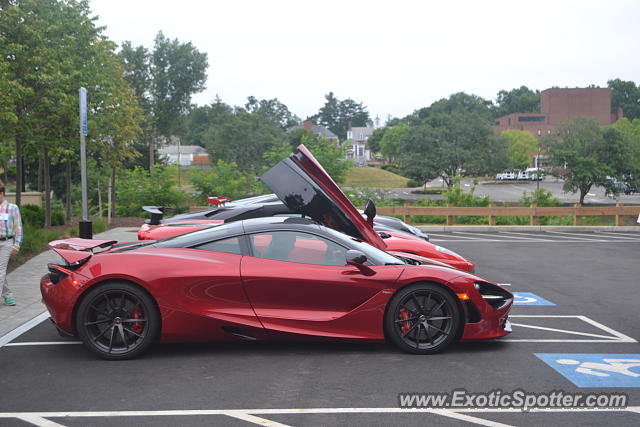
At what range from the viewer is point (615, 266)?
1351cm

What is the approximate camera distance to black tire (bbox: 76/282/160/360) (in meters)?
5.90

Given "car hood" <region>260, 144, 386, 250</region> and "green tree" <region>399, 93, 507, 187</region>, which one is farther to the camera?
"green tree" <region>399, 93, 507, 187</region>

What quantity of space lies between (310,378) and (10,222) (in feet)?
15.5

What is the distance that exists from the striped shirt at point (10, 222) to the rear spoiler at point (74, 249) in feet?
5.18

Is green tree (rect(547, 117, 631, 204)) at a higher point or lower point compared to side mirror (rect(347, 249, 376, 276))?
higher

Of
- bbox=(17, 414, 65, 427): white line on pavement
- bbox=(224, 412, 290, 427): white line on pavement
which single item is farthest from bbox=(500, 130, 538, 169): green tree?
bbox=(17, 414, 65, 427): white line on pavement

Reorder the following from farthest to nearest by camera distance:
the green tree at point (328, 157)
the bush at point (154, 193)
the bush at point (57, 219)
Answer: the green tree at point (328, 157), the bush at point (154, 193), the bush at point (57, 219)

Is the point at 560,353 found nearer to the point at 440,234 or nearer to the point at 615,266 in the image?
the point at 615,266

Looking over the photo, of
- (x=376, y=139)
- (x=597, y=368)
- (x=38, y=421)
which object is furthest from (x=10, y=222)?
(x=376, y=139)

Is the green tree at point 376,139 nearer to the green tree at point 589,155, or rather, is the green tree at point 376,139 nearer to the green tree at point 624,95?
the green tree at point 624,95

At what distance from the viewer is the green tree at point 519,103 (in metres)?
174

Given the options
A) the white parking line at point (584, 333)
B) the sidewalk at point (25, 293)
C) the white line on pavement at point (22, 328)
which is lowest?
the white parking line at point (584, 333)

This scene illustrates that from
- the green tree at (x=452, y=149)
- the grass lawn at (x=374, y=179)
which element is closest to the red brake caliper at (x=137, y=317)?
the green tree at (x=452, y=149)

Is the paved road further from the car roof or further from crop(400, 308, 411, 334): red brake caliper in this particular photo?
crop(400, 308, 411, 334): red brake caliper
